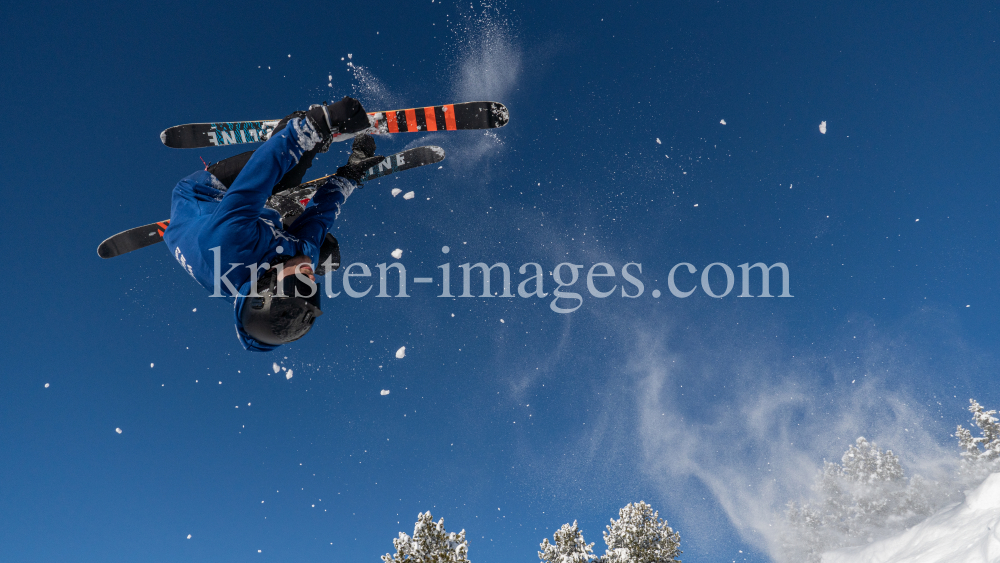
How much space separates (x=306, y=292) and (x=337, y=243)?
102 cm

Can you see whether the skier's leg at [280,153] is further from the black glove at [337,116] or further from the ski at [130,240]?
the ski at [130,240]

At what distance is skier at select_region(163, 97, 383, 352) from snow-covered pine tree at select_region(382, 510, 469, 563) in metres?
10.6

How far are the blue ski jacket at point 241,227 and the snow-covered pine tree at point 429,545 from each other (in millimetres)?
10595

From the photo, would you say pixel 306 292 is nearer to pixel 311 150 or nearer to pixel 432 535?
pixel 311 150

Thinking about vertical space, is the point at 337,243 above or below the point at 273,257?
above

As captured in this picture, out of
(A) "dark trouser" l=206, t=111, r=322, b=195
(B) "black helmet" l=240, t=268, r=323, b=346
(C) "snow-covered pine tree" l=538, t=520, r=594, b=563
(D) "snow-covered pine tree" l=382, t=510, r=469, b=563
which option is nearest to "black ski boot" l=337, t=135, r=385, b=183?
(A) "dark trouser" l=206, t=111, r=322, b=195

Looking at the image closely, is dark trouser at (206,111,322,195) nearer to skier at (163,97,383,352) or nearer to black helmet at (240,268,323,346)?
skier at (163,97,383,352)

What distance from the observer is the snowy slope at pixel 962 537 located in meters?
9.35

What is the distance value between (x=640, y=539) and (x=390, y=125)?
608 inches

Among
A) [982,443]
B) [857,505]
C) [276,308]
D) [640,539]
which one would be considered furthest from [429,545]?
[857,505]

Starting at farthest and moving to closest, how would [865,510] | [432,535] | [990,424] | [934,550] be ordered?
1. [865,510]
2. [990,424]
3. [934,550]
4. [432,535]

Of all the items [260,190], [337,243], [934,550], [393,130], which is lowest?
[934,550]

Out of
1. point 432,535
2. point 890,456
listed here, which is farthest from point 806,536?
point 432,535

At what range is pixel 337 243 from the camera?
4215 millimetres
